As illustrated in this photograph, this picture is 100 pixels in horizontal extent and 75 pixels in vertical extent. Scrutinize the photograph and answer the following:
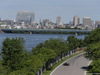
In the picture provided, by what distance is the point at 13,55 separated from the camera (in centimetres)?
2981

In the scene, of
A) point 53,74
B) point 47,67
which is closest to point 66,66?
point 47,67

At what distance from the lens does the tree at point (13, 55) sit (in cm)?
2927

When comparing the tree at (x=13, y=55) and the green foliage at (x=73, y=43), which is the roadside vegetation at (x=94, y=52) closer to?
the tree at (x=13, y=55)

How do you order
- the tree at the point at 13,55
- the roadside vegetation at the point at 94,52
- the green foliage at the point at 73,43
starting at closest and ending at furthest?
the roadside vegetation at the point at 94,52
the tree at the point at 13,55
the green foliage at the point at 73,43

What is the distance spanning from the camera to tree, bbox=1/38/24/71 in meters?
29.3

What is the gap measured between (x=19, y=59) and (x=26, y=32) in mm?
170076

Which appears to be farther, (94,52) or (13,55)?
(94,52)

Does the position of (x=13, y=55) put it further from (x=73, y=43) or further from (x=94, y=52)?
(x=73, y=43)

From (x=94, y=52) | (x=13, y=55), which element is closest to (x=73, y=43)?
(x=94, y=52)

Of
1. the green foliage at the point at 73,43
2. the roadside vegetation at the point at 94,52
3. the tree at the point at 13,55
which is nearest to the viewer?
the roadside vegetation at the point at 94,52

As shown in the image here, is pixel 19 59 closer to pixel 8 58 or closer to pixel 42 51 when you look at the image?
pixel 8 58

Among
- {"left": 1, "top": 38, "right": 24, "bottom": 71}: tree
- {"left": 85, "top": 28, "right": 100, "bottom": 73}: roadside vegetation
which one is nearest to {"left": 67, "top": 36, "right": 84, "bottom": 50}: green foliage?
{"left": 85, "top": 28, "right": 100, "bottom": 73}: roadside vegetation

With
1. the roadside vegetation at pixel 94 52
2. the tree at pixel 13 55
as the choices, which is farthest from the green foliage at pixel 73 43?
the tree at pixel 13 55

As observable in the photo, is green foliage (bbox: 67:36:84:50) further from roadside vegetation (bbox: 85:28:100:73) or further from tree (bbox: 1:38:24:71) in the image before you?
tree (bbox: 1:38:24:71)
